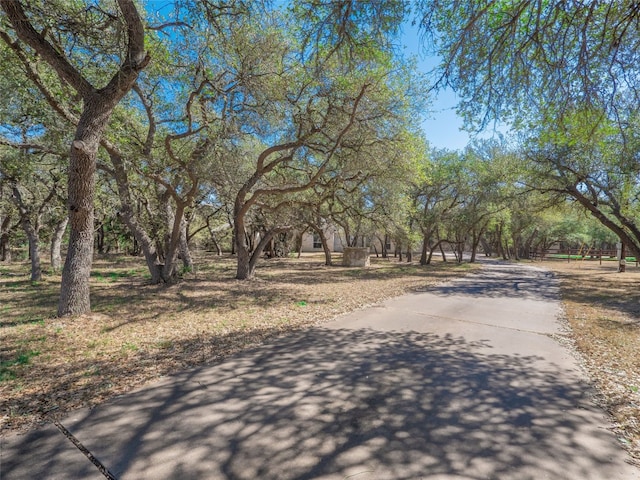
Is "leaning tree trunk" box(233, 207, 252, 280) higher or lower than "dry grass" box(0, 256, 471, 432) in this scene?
higher

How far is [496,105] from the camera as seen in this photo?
5.01 m

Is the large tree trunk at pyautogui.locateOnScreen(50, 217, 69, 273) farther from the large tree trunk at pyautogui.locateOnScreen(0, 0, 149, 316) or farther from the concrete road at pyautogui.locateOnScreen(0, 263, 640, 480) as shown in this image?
the concrete road at pyautogui.locateOnScreen(0, 263, 640, 480)

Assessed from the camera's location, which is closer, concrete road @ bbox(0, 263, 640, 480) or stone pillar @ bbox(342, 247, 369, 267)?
concrete road @ bbox(0, 263, 640, 480)

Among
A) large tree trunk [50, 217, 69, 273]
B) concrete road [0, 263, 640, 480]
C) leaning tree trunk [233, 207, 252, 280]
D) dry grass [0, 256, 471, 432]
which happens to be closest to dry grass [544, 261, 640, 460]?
concrete road [0, 263, 640, 480]

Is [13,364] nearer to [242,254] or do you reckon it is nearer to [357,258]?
[242,254]

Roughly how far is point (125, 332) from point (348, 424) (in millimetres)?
4069

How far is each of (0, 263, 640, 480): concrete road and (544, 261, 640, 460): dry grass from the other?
0.19 metres

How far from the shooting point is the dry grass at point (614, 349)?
2838mm

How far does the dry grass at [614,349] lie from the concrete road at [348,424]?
0.62 ft

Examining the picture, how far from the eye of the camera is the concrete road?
2.09 m

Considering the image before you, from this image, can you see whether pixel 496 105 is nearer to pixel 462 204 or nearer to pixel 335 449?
pixel 335 449

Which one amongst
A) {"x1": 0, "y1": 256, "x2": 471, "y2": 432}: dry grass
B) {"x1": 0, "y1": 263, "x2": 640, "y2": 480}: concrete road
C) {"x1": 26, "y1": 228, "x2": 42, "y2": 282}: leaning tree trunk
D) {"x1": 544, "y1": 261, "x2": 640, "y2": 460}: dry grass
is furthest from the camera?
{"x1": 26, "y1": 228, "x2": 42, "y2": 282}: leaning tree trunk

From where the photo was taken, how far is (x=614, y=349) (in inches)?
181

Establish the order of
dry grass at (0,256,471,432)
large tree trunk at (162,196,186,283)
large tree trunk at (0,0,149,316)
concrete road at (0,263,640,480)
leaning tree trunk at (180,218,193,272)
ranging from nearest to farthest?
concrete road at (0,263,640,480) < dry grass at (0,256,471,432) < large tree trunk at (0,0,149,316) < large tree trunk at (162,196,186,283) < leaning tree trunk at (180,218,193,272)
